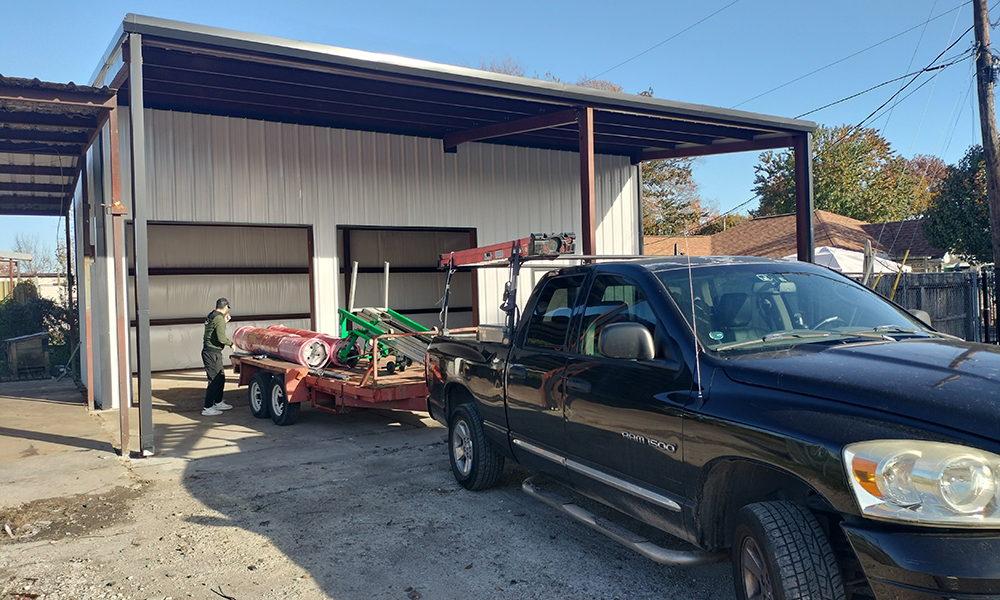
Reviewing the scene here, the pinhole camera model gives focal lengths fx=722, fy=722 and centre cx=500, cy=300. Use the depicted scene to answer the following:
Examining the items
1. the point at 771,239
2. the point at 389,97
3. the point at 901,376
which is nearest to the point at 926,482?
the point at 901,376

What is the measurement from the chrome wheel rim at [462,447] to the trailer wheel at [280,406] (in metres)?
3.75

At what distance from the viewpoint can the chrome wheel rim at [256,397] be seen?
34.1ft

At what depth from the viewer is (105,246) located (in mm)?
11797

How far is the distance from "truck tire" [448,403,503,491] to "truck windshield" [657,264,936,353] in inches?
96.1

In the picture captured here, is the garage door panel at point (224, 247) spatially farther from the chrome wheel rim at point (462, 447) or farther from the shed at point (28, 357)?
the chrome wheel rim at point (462, 447)

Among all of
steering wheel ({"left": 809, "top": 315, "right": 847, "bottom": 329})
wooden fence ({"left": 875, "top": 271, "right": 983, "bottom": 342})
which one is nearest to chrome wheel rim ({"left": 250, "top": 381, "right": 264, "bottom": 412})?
steering wheel ({"left": 809, "top": 315, "right": 847, "bottom": 329})

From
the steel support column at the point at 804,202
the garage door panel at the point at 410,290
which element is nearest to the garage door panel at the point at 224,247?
the garage door panel at the point at 410,290

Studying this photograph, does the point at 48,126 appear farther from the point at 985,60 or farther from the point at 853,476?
the point at 985,60

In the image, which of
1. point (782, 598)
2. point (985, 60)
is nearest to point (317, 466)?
point (782, 598)

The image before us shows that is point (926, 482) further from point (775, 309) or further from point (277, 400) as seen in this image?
point (277, 400)

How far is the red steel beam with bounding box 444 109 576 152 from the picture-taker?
1270 cm

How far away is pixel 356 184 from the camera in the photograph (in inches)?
579

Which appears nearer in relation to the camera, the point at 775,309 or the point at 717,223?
the point at 775,309

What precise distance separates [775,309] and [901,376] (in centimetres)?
117
